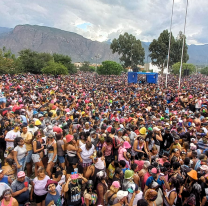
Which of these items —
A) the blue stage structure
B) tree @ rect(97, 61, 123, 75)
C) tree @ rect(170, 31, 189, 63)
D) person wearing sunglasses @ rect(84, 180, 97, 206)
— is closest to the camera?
person wearing sunglasses @ rect(84, 180, 97, 206)

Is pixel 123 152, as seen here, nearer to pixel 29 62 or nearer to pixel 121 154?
pixel 121 154

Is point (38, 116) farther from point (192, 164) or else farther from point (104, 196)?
point (192, 164)

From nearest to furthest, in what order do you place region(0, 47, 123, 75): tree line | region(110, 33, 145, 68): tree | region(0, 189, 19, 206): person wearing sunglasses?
region(0, 189, 19, 206): person wearing sunglasses, region(0, 47, 123, 75): tree line, region(110, 33, 145, 68): tree

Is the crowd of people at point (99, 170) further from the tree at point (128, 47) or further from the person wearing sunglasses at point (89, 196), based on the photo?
the tree at point (128, 47)

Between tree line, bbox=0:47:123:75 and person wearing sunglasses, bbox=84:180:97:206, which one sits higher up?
tree line, bbox=0:47:123:75

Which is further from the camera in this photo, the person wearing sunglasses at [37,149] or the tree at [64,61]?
the tree at [64,61]

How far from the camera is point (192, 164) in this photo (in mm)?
3727

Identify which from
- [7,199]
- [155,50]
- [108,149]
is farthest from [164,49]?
[7,199]

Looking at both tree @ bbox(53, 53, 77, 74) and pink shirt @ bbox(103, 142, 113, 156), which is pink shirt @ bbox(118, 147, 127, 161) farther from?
tree @ bbox(53, 53, 77, 74)

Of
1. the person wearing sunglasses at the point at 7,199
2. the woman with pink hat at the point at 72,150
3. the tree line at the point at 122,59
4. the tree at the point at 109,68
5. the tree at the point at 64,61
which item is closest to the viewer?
the person wearing sunglasses at the point at 7,199

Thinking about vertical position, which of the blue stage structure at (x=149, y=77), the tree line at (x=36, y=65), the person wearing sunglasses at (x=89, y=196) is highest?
the tree line at (x=36, y=65)

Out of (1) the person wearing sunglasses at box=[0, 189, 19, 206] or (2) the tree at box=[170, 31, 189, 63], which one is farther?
(2) the tree at box=[170, 31, 189, 63]

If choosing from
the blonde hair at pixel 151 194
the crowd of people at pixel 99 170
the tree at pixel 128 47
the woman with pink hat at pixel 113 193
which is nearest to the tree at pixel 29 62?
the tree at pixel 128 47

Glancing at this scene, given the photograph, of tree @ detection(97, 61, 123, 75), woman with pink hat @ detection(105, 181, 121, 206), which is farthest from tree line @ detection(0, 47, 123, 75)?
woman with pink hat @ detection(105, 181, 121, 206)
